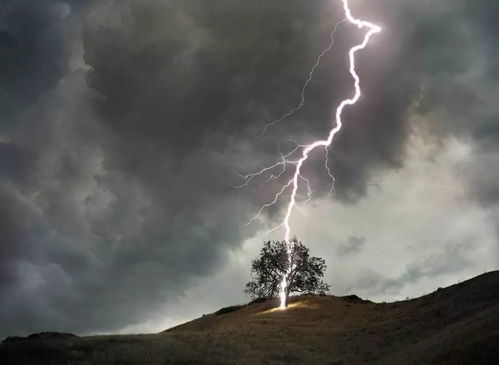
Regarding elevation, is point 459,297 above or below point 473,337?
above

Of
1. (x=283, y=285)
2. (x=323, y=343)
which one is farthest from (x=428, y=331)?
(x=283, y=285)

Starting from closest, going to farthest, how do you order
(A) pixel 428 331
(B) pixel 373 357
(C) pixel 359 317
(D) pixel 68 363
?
(D) pixel 68 363, (B) pixel 373 357, (A) pixel 428 331, (C) pixel 359 317

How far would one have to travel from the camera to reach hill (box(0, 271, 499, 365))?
82.4 feet

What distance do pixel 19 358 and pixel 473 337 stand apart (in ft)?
75.7

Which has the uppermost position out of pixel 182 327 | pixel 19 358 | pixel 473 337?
pixel 182 327

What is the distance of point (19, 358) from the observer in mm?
27922

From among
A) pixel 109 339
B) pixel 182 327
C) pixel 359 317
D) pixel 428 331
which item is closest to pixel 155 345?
pixel 109 339

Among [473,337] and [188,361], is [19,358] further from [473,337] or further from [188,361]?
[473,337]

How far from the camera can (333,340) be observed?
122 feet

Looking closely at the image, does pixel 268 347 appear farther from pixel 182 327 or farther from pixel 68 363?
pixel 182 327

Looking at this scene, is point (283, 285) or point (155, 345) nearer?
point (155, 345)

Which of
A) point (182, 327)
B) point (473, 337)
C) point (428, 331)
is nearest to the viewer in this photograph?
point (473, 337)

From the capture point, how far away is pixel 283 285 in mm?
59969

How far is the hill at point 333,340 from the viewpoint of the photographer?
82.4 ft
